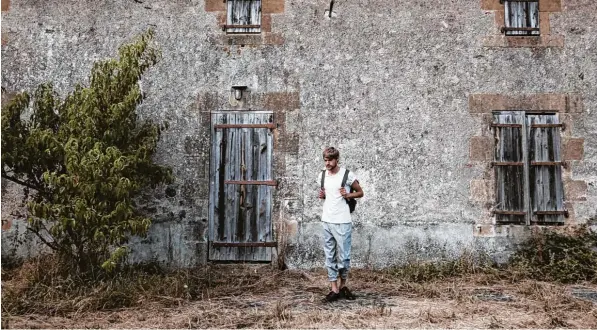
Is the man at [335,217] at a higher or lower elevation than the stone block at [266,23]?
lower

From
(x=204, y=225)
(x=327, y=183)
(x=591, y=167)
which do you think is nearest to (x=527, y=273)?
(x=591, y=167)

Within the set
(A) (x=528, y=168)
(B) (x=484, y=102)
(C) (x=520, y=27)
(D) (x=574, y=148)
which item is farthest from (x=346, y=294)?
(C) (x=520, y=27)

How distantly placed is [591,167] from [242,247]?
14.9 feet

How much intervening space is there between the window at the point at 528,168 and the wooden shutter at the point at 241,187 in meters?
2.92

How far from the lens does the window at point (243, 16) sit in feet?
23.0

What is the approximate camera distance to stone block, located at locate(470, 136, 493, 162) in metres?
6.78

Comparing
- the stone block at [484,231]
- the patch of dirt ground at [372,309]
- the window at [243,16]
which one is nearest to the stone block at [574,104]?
the stone block at [484,231]

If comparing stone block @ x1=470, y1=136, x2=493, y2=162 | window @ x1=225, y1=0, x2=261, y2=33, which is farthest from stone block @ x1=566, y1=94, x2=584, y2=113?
window @ x1=225, y1=0, x2=261, y2=33

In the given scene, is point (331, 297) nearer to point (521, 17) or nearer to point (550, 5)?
point (521, 17)

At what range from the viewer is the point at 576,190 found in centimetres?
667

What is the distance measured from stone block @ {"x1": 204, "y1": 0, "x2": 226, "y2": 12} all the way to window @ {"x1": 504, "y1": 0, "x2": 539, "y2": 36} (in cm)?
372

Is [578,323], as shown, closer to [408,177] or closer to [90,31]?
[408,177]

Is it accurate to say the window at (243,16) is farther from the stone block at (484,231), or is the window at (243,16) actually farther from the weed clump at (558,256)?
the weed clump at (558,256)

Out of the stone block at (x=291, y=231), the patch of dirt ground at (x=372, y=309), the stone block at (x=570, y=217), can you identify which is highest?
the stone block at (x=570, y=217)
